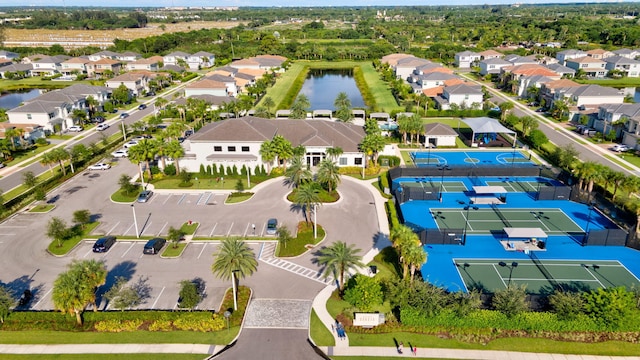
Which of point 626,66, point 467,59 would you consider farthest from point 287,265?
point 467,59

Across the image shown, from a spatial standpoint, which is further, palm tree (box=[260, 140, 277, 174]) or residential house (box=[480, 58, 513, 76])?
residential house (box=[480, 58, 513, 76])

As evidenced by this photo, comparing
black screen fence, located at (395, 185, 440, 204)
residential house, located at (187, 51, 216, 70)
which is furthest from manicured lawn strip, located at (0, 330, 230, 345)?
residential house, located at (187, 51, 216, 70)

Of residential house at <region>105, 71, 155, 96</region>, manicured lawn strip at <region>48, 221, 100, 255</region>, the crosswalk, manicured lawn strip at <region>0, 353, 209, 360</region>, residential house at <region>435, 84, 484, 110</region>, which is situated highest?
residential house at <region>105, 71, 155, 96</region>

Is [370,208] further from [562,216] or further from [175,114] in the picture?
[175,114]

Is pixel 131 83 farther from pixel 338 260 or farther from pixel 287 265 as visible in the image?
pixel 338 260

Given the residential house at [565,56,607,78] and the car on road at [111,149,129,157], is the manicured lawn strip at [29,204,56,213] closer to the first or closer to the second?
the car on road at [111,149,129,157]

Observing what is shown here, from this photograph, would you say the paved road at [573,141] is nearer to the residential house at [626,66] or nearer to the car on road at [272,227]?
the car on road at [272,227]

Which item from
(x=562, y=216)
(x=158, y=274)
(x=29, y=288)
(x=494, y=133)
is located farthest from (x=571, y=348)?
(x=494, y=133)
